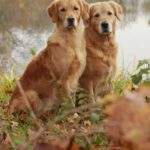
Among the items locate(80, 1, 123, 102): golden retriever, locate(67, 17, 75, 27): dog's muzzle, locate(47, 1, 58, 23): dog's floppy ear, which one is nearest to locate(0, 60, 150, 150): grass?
locate(80, 1, 123, 102): golden retriever

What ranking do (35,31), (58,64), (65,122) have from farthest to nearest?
(35,31), (58,64), (65,122)

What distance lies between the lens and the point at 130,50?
12.4 metres

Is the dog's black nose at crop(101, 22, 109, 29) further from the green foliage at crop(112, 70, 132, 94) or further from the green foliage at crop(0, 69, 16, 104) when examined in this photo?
the green foliage at crop(0, 69, 16, 104)

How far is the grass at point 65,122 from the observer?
1.35 meters

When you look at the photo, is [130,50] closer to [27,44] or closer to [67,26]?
[27,44]

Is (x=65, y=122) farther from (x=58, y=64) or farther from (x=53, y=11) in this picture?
(x=53, y=11)

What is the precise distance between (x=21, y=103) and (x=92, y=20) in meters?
1.18

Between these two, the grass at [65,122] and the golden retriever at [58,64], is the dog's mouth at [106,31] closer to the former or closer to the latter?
the golden retriever at [58,64]

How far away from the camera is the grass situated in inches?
53.0

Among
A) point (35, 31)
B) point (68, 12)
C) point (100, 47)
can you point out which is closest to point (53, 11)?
point (68, 12)

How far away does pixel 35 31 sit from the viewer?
15305 mm

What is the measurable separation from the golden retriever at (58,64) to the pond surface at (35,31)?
3.55 meters

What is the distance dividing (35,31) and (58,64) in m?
10.1

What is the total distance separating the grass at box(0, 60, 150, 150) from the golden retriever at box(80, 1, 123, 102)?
0.25 m
